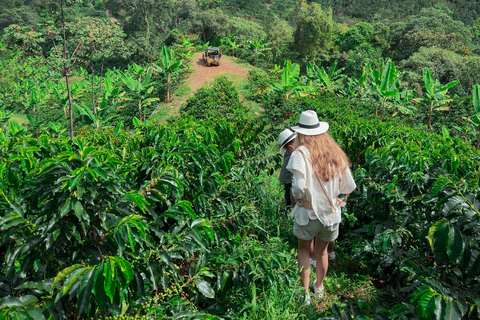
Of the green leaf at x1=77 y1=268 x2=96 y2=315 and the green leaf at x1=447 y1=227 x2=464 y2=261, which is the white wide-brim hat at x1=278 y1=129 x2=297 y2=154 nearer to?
the green leaf at x1=447 y1=227 x2=464 y2=261

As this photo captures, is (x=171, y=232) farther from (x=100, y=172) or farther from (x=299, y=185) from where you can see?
(x=299, y=185)

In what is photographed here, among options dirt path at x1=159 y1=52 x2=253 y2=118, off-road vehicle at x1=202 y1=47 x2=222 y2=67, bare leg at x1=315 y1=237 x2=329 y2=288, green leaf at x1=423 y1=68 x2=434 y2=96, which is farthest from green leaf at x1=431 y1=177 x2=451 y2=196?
off-road vehicle at x1=202 y1=47 x2=222 y2=67

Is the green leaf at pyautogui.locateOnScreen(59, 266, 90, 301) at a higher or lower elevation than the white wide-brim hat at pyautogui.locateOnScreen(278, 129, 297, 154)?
higher

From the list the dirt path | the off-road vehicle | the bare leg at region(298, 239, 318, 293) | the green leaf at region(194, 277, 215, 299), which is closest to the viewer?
the green leaf at region(194, 277, 215, 299)

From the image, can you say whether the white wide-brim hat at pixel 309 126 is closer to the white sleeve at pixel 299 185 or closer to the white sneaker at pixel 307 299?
the white sleeve at pixel 299 185

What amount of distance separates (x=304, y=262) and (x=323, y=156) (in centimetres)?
92

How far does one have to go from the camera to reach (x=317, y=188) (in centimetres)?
242

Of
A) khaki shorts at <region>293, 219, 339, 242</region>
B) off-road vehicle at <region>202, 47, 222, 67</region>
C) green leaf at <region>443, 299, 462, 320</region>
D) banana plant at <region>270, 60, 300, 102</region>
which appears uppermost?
green leaf at <region>443, 299, 462, 320</region>

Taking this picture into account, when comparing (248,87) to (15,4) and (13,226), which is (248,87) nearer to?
(13,226)

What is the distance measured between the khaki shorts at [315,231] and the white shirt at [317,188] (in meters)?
0.05

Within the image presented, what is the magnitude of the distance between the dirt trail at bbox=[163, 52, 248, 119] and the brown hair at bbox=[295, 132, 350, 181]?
1201 cm

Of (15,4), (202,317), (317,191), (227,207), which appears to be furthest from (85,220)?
(15,4)

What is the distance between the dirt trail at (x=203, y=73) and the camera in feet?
47.8

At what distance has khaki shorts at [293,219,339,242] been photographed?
249 centimetres
